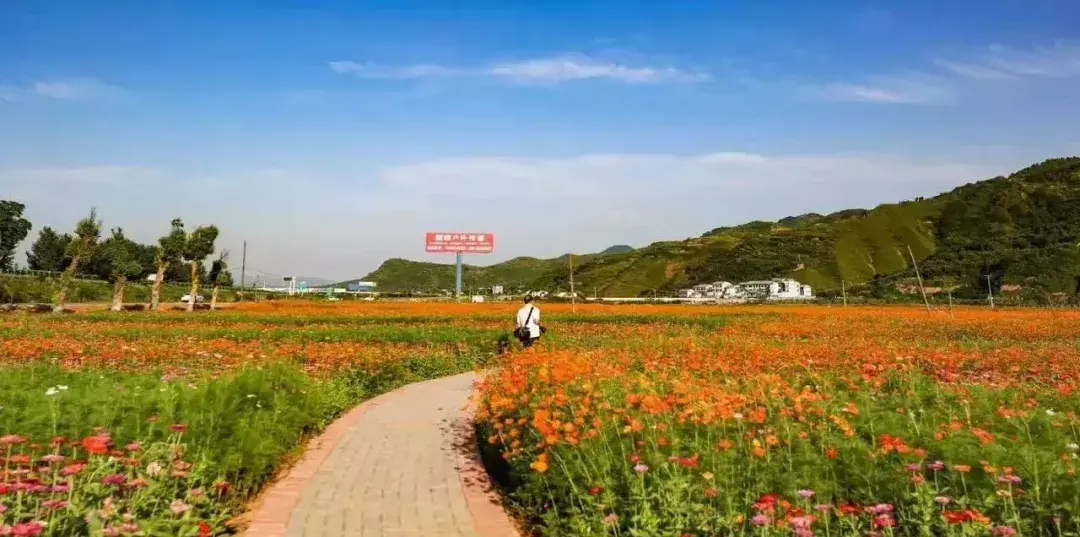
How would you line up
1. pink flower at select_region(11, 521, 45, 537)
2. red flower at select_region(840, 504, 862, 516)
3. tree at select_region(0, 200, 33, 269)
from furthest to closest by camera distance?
1. tree at select_region(0, 200, 33, 269)
2. red flower at select_region(840, 504, 862, 516)
3. pink flower at select_region(11, 521, 45, 537)

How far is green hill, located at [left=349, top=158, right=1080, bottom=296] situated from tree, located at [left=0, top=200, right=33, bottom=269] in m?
107

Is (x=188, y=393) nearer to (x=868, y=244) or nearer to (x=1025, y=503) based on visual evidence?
(x=1025, y=503)

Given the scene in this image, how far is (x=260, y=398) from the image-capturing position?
24.4 feet

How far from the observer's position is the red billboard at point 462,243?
99.2 m

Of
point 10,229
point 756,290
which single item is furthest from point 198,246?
point 756,290

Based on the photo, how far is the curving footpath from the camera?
5297 millimetres

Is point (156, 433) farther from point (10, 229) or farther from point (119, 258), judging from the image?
point (10, 229)

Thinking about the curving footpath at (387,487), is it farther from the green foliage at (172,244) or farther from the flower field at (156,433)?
the green foliage at (172,244)

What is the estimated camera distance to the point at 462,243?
99812 millimetres

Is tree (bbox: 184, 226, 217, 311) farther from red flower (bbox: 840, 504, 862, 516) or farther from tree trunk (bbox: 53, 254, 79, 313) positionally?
red flower (bbox: 840, 504, 862, 516)

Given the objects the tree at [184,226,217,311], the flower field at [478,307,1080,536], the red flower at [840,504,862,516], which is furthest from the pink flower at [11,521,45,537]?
the tree at [184,226,217,311]

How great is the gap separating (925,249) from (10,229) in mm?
160562

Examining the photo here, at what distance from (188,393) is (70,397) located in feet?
3.36

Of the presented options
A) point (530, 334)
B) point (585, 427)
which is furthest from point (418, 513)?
point (530, 334)
